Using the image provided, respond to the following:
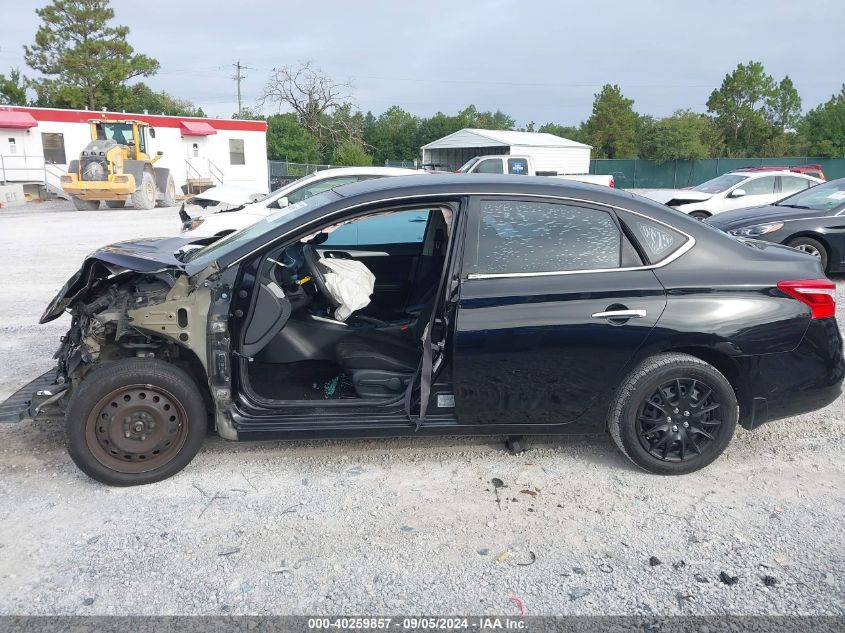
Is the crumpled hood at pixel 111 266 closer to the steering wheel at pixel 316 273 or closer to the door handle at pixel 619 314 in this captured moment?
the steering wheel at pixel 316 273

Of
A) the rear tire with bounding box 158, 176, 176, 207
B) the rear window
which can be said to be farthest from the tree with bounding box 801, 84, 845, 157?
the rear window

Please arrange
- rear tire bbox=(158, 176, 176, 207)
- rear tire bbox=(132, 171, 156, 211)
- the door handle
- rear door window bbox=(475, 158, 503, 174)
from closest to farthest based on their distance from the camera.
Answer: the door handle < rear door window bbox=(475, 158, 503, 174) < rear tire bbox=(132, 171, 156, 211) < rear tire bbox=(158, 176, 176, 207)

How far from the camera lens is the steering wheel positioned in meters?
4.18

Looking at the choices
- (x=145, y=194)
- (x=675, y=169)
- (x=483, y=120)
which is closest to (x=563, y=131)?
(x=483, y=120)

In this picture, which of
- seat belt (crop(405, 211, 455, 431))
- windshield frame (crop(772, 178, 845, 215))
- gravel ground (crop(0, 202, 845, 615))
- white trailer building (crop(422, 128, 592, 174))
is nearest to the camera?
gravel ground (crop(0, 202, 845, 615))

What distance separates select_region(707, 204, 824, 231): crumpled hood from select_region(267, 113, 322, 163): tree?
40.8 m

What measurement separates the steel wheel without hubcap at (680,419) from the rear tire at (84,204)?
23598 mm

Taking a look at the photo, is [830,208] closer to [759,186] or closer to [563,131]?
[759,186]

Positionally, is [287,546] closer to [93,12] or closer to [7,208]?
[7,208]

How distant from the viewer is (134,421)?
3484mm

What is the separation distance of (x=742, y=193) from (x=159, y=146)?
26.4 meters

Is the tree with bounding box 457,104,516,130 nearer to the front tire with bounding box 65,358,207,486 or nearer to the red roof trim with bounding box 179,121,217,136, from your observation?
the red roof trim with bounding box 179,121,217,136

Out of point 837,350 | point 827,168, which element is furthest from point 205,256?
point 827,168

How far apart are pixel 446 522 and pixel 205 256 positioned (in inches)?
81.0
